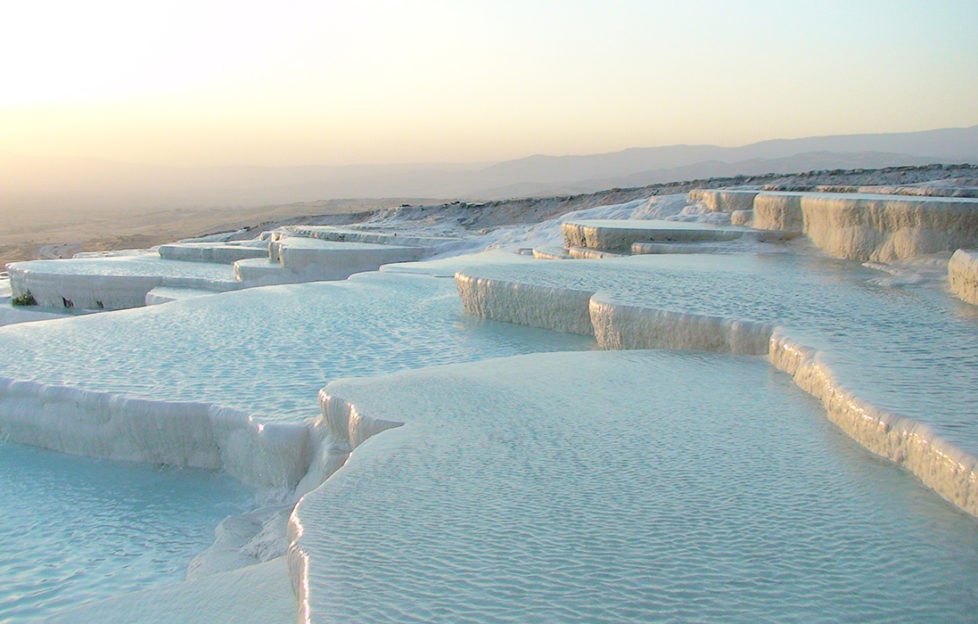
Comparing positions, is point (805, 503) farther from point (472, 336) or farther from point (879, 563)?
point (472, 336)

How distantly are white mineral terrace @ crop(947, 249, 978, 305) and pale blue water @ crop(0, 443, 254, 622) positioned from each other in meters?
3.73

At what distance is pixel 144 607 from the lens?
2279 mm

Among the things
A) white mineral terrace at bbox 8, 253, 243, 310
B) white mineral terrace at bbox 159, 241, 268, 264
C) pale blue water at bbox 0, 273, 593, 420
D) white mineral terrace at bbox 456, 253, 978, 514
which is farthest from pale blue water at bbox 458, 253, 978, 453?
white mineral terrace at bbox 159, 241, 268, 264

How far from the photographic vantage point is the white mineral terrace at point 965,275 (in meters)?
4.39

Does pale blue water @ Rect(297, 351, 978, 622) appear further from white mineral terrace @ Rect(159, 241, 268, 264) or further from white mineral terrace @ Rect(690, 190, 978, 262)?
white mineral terrace @ Rect(159, 241, 268, 264)

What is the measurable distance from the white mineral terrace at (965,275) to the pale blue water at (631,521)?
6.18ft

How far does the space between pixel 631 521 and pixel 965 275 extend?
3342 mm

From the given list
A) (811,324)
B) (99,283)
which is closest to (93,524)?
(811,324)

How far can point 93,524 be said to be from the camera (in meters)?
3.32

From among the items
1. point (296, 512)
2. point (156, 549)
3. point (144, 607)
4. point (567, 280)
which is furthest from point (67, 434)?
point (567, 280)

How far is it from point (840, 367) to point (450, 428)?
1412mm

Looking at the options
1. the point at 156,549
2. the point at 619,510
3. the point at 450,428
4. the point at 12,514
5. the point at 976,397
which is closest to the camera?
the point at 619,510

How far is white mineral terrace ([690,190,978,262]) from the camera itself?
219 inches

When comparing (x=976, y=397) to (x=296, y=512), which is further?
(x=976, y=397)
